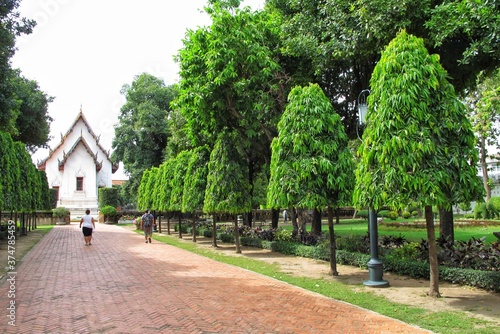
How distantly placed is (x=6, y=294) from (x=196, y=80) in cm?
1052

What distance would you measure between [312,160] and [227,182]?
23.6 ft

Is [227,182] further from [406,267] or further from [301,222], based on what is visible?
[406,267]

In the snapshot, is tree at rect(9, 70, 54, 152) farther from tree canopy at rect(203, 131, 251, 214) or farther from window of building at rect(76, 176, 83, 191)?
tree canopy at rect(203, 131, 251, 214)

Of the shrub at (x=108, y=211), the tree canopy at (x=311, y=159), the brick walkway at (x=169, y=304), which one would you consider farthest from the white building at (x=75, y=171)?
the tree canopy at (x=311, y=159)

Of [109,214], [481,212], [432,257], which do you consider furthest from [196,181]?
[109,214]

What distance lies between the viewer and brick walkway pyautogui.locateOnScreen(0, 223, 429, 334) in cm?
700

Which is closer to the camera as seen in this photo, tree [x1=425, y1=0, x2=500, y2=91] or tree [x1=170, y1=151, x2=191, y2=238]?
tree [x1=425, y1=0, x2=500, y2=91]

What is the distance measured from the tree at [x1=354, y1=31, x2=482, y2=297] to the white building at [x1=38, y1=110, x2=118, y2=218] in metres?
50.2

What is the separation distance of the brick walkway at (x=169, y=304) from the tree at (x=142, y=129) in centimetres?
3388

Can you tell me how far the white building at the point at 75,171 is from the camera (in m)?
54.7

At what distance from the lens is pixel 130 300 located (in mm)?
8930

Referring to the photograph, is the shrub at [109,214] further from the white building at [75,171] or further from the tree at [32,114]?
the tree at [32,114]

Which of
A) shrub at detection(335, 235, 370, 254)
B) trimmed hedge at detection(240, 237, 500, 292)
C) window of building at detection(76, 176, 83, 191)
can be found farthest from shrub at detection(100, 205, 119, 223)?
shrub at detection(335, 235, 370, 254)

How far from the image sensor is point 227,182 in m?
18.2
